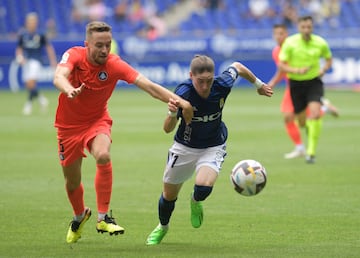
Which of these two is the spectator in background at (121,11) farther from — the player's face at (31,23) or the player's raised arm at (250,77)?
the player's raised arm at (250,77)

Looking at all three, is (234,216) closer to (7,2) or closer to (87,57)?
(87,57)

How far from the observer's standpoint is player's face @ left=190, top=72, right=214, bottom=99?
9.32 metres

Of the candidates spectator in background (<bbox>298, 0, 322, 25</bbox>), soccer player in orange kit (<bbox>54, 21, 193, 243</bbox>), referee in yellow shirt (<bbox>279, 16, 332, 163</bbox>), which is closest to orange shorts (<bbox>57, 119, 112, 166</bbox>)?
soccer player in orange kit (<bbox>54, 21, 193, 243</bbox>)

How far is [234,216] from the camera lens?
11695mm

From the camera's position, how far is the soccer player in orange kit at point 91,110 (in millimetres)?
9484

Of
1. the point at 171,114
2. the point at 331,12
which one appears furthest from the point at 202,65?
the point at 331,12

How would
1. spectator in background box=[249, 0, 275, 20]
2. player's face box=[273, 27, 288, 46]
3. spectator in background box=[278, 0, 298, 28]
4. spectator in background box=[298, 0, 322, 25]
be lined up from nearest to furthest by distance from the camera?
player's face box=[273, 27, 288, 46] < spectator in background box=[278, 0, 298, 28] < spectator in background box=[298, 0, 322, 25] < spectator in background box=[249, 0, 275, 20]

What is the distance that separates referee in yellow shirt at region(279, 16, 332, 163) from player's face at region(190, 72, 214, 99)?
322 inches

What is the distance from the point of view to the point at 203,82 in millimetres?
9367

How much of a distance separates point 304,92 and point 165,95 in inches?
358

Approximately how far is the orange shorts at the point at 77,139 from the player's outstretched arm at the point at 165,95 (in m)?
0.85

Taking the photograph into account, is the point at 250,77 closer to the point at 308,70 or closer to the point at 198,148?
the point at 198,148

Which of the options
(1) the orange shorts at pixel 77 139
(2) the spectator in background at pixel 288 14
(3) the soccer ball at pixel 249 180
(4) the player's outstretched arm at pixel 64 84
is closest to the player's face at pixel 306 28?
(3) the soccer ball at pixel 249 180

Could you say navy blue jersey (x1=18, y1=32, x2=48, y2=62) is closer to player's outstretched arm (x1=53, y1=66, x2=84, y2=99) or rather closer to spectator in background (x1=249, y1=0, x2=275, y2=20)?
spectator in background (x1=249, y1=0, x2=275, y2=20)
